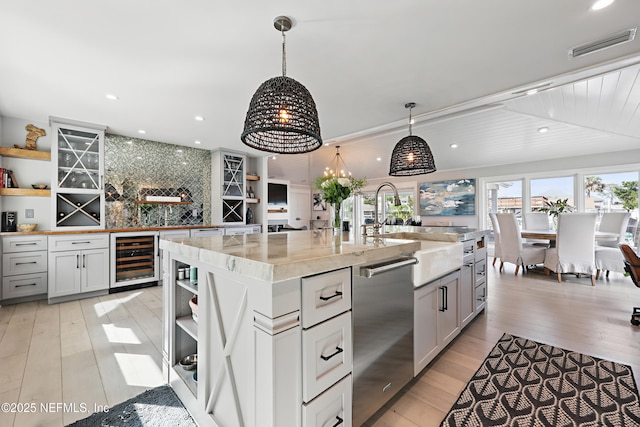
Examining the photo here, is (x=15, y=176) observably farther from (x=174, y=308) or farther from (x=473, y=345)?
(x=473, y=345)

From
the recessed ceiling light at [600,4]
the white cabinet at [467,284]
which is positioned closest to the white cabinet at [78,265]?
the white cabinet at [467,284]

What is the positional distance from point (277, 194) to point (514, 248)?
19.7 feet

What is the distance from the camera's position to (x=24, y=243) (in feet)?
10.8

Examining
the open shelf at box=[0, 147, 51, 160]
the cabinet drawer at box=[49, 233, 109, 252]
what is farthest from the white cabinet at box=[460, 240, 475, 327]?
the open shelf at box=[0, 147, 51, 160]

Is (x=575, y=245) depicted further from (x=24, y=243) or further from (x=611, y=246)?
(x=24, y=243)

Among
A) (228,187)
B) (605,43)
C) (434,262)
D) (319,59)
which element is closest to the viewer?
(434,262)

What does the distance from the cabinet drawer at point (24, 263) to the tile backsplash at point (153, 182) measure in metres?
0.99

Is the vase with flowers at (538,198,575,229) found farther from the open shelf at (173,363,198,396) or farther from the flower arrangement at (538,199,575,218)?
the open shelf at (173,363,198,396)

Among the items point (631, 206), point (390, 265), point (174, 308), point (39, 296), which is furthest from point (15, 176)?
point (631, 206)

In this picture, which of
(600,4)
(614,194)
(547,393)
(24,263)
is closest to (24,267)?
(24,263)

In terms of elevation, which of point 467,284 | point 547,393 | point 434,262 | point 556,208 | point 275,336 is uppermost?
point 556,208

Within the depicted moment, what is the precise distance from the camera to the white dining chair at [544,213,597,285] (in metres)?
4.12

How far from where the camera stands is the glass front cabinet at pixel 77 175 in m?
3.61

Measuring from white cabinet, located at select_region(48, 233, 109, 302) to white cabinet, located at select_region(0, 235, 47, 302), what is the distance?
134 millimetres
